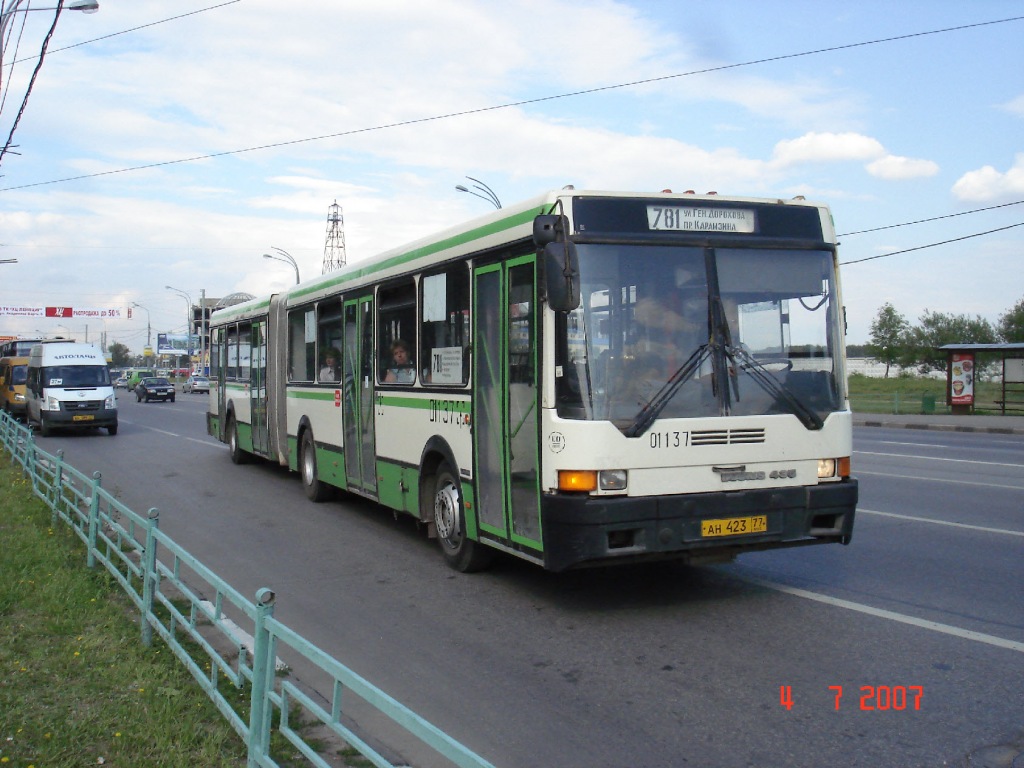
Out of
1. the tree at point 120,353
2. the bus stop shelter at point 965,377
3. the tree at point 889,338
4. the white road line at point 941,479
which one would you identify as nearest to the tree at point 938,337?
the tree at point 889,338

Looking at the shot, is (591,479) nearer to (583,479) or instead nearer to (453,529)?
(583,479)

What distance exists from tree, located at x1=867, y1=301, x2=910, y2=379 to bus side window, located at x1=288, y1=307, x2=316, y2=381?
75.1 meters

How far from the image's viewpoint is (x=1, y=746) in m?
4.70

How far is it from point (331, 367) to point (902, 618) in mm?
7812

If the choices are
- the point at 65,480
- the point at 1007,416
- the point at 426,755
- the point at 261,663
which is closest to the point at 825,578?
the point at 426,755

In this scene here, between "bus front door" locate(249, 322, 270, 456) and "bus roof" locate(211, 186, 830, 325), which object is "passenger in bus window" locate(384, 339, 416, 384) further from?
"bus front door" locate(249, 322, 270, 456)

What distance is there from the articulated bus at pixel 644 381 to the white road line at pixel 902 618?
518 millimetres

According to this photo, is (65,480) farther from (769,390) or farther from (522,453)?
(769,390)

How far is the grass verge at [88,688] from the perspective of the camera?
15.1 ft

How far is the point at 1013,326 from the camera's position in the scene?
72.9 meters

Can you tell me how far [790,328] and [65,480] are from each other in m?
7.89

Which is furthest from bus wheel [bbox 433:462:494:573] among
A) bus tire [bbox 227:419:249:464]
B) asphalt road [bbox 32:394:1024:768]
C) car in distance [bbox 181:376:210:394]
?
car in distance [bbox 181:376:210:394]

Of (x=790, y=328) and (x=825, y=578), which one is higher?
(x=790, y=328)
